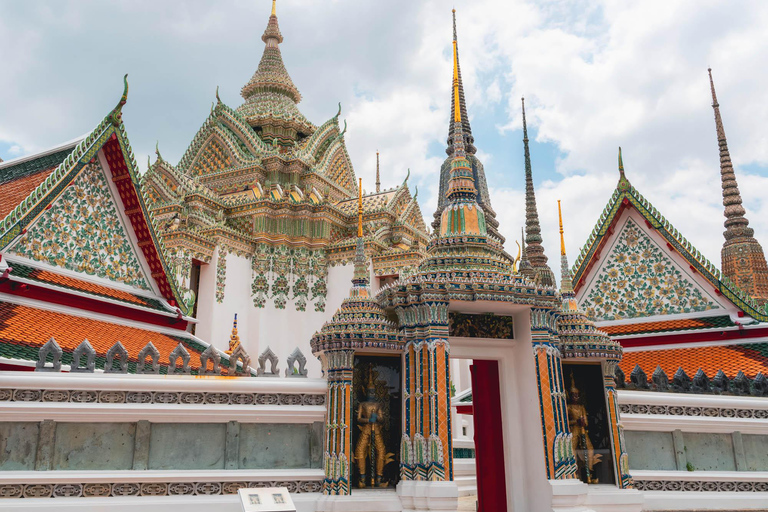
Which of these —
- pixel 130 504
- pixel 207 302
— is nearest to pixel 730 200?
pixel 207 302

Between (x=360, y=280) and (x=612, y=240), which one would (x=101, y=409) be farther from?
(x=612, y=240)

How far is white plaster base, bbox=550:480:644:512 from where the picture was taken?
6.59 metres

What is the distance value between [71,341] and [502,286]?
202 inches

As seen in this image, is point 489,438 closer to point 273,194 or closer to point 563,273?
point 563,273

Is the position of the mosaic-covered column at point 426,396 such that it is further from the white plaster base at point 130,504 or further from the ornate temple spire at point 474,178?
the ornate temple spire at point 474,178

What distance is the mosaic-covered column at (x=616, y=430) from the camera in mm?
7273

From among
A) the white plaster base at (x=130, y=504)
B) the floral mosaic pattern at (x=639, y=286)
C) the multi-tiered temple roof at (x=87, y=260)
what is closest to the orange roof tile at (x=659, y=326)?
the floral mosaic pattern at (x=639, y=286)

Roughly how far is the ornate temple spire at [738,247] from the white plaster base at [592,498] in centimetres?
1251

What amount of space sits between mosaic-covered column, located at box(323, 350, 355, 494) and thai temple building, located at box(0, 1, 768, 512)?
0.02m

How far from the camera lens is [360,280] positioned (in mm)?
7328

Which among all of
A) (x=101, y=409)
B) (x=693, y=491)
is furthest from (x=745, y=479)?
(x=101, y=409)

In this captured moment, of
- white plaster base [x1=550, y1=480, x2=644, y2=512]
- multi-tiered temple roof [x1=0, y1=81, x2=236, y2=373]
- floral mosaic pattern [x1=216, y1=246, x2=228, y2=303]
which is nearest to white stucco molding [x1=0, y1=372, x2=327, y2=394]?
multi-tiered temple roof [x1=0, y1=81, x2=236, y2=373]

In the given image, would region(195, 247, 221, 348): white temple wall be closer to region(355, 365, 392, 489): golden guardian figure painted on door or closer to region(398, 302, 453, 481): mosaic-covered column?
region(355, 365, 392, 489): golden guardian figure painted on door

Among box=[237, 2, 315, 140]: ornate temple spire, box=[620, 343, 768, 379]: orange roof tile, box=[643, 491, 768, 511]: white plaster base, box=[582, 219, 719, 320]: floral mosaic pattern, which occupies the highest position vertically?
box=[237, 2, 315, 140]: ornate temple spire
